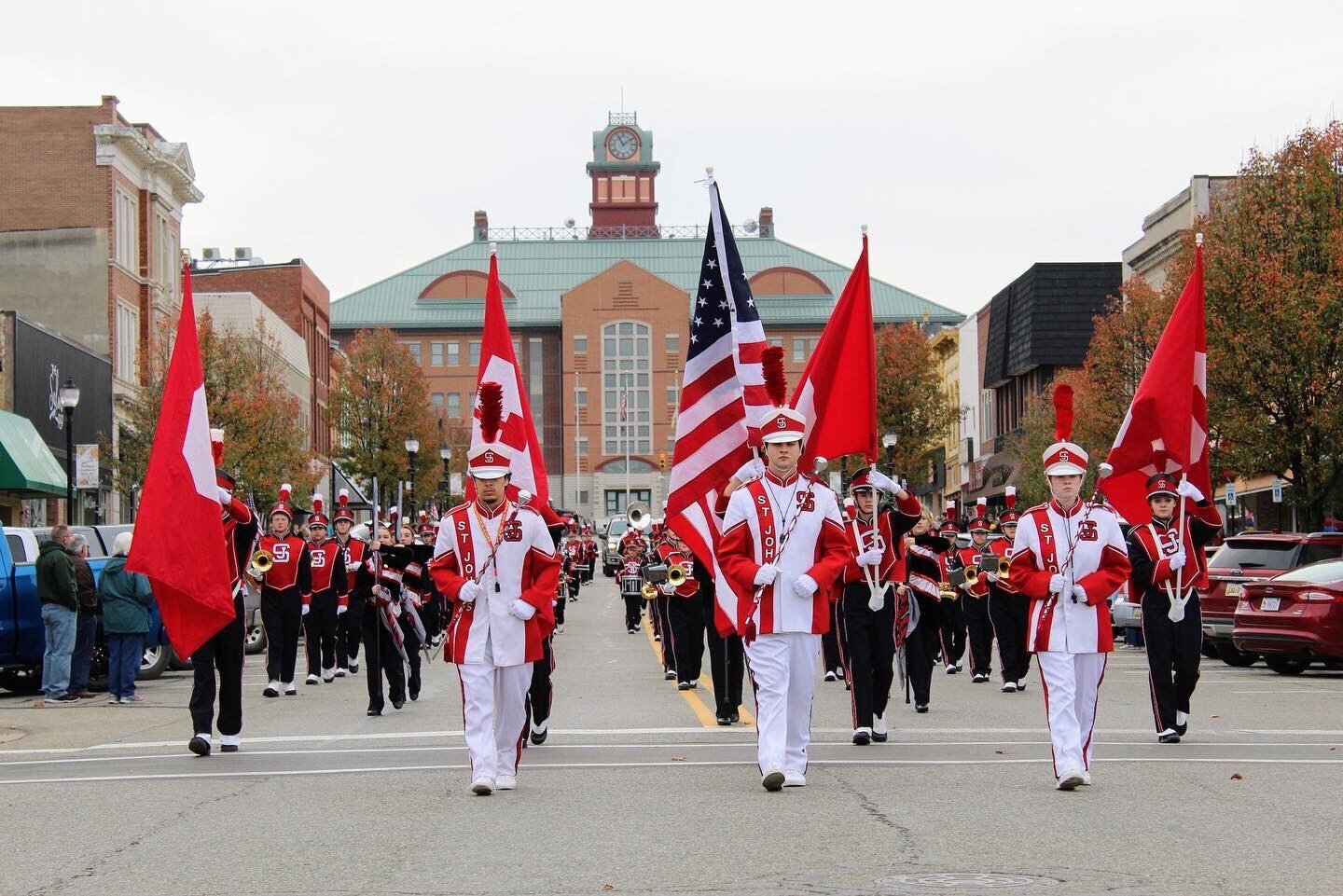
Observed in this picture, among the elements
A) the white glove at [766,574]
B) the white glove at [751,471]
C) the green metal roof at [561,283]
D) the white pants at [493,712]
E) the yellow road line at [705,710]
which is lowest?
the yellow road line at [705,710]

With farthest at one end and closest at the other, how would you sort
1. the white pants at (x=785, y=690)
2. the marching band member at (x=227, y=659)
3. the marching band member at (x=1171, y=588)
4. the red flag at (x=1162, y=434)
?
1. the red flag at (x=1162, y=434)
2. the marching band member at (x=1171, y=588)
3. the marching band member at (x=227, y=659)
4. the white pants at (x=785, y=690)

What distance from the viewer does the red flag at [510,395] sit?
1619 cm

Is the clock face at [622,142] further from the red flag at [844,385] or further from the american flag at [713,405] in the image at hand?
the red flag at [844,385]

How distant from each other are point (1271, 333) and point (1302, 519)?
7.00 metres

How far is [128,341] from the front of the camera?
5597cm

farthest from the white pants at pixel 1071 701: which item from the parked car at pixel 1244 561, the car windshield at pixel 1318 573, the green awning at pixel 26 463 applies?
the green awning at pixel 26 463

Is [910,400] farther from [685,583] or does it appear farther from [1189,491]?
[1189,491]

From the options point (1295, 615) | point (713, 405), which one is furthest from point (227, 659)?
point (1295, 615)

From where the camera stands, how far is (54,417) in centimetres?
4625

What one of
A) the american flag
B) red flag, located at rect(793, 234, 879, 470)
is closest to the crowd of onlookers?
the american flag

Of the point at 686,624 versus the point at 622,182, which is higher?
the point at 622,182

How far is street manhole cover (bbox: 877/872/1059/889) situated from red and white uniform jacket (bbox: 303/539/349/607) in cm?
1427

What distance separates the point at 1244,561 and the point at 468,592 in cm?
1575

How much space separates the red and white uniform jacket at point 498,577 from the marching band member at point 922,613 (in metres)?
5.60
